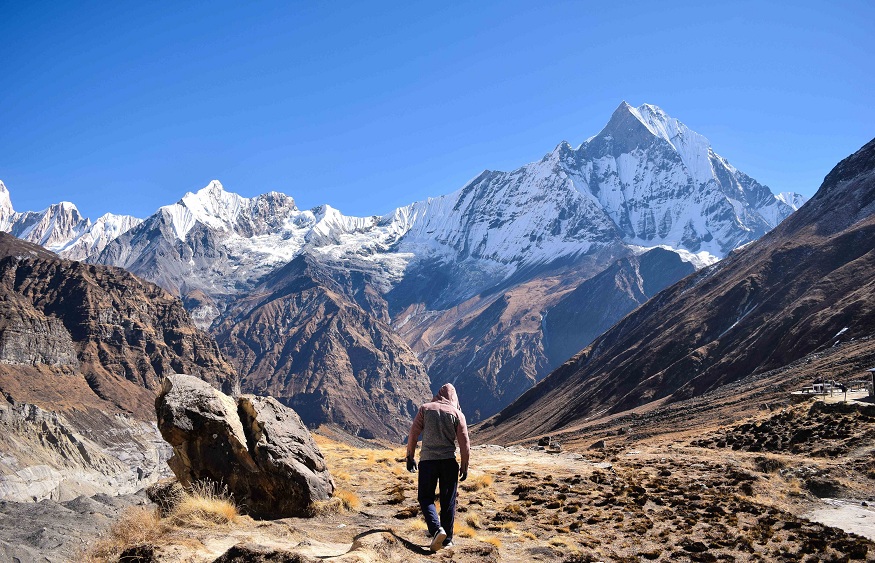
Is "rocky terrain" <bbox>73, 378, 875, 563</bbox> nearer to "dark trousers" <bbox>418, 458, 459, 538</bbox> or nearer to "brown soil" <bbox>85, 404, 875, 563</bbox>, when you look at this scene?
"brown soil" <bbox>85, 404, 875, 563</bbox>

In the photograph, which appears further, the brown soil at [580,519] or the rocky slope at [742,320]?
the rocky slope at [742,320]

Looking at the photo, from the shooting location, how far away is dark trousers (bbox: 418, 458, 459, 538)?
11.4 m

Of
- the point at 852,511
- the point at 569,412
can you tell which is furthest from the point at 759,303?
the point at 852,511

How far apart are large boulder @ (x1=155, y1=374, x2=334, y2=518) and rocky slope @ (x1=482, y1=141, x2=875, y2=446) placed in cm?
9872

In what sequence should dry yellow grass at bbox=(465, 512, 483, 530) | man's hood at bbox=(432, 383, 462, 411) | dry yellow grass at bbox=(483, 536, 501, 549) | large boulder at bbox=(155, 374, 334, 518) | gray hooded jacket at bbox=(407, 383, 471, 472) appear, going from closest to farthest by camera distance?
gray hooded jacket at bbox=(407, 383, 471, 472) < dry yellow grass at bbox=(483, 536, 501, 549) < man's hood at bbox=(432, 383, 462, 411) < large boulder at bbox=(155, 374, 334, 518) < dry yellow grass at bbox=(465, 512, 483, 530)

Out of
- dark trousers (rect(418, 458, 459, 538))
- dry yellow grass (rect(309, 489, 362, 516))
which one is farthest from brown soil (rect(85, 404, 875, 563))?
dark trousers (rect(418, 458, 459, 538))

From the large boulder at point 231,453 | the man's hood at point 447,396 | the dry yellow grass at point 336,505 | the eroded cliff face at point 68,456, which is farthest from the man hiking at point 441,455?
the eroded cliff face at point 68,456

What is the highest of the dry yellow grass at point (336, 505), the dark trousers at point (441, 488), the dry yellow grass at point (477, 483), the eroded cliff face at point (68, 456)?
the dark trousers at point (441, 488)

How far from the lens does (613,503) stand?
695 inches

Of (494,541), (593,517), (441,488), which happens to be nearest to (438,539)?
(441,488)

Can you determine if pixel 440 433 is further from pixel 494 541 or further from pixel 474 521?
pixel 474 521

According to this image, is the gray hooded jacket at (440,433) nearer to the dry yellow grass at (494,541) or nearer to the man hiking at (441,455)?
the man hiking at (441,455)

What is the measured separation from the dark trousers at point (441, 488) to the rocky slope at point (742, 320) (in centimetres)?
9827

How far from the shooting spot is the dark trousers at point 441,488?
11.4m
